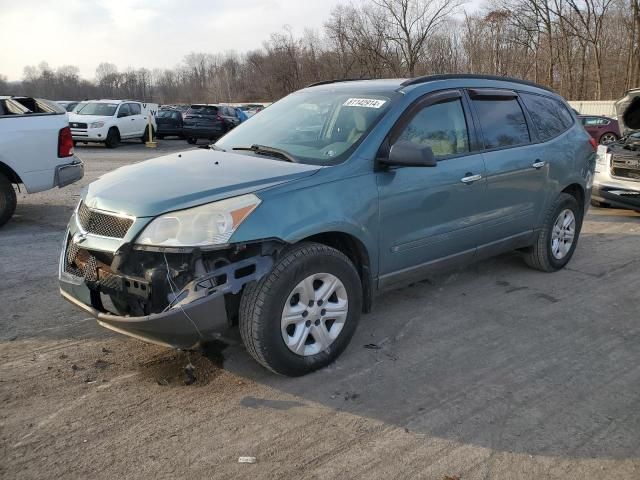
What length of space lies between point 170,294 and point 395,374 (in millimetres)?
1472

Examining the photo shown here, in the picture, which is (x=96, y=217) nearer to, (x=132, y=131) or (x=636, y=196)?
(x=636, y=196)

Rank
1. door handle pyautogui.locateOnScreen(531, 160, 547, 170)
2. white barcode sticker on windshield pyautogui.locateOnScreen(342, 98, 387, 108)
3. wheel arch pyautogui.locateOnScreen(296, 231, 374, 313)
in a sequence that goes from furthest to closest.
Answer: door handle pyautogui.locateOnScreen(531, 160, 547, 170), white barcode sticker on windshield pyautogui.locateOnScreen(342, 98, 387, 108), wheel arch pyautogui.locateOnScreen(296, 231, 374, 313)

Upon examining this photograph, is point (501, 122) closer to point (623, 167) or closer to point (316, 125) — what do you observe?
point (316, 125)

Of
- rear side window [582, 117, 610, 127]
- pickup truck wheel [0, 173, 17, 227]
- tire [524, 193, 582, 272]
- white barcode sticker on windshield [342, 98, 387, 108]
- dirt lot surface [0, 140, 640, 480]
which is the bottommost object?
dirt lot surface [0, 140, 640, 480]

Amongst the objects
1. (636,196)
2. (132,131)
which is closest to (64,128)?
(636,196)

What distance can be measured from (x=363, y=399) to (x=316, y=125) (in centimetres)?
204

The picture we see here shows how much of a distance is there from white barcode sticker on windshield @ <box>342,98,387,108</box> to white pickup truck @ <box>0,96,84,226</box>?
4788 mm

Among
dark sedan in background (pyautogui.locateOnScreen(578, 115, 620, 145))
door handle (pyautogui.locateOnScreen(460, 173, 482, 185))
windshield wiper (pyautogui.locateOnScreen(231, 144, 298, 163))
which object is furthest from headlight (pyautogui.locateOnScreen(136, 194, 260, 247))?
dark sedan in background (pyautogui.locateOnScreen(578, 115, 620, 145))

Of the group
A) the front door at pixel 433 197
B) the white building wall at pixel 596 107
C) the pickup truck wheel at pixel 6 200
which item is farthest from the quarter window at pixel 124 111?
the white building wall at pixel 596 107

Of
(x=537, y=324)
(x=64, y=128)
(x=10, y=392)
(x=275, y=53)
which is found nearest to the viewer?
(x=10, y=392)

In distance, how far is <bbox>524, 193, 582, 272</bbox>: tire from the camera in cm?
524

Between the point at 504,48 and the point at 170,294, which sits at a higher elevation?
the point at 504,48

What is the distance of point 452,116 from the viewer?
429cm

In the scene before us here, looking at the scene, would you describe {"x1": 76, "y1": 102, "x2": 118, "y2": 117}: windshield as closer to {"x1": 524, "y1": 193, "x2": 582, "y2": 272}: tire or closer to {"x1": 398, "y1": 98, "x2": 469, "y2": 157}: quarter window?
{"x1": 524, "y1": 193, "x2": 582, "y2": 272}: tire
